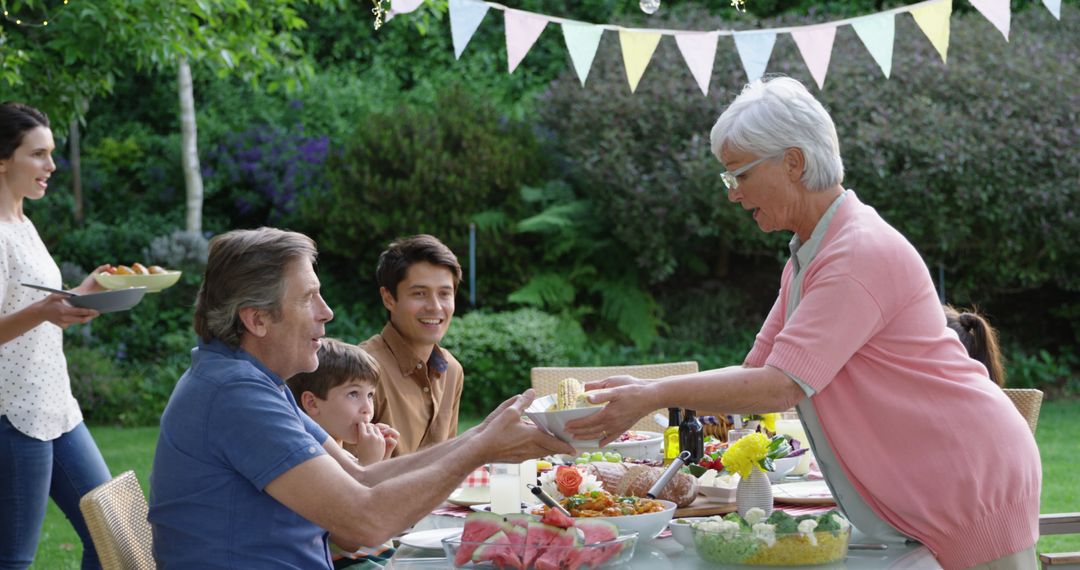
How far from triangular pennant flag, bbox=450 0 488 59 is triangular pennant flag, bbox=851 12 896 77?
1382 mm

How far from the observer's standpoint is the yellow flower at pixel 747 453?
2625 mm

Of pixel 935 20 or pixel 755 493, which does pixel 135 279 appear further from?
pixel 935 20

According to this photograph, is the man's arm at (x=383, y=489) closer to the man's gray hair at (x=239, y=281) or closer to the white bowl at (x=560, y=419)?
the white bowl at (x=560, y=419)

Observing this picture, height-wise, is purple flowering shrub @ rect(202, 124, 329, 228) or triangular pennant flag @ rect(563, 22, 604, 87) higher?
triangular pennant flag @ rect(563, 22, 604, 87)

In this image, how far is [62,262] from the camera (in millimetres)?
10633

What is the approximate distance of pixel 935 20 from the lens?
4.47m

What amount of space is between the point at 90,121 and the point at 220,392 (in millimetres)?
10950

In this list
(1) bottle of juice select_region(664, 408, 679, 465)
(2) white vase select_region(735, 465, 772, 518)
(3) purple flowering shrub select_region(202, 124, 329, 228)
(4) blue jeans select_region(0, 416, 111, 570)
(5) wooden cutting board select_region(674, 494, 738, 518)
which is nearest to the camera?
(2) white vase select_region(735, 465, 772, 518)

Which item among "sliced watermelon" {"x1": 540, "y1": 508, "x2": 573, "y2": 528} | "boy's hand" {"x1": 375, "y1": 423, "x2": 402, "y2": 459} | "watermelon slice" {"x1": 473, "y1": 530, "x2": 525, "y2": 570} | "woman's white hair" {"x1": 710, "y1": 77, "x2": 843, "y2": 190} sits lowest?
"boy's hand" {"x1": 375, "y1": 423, "x2": 402, "y2": 459}

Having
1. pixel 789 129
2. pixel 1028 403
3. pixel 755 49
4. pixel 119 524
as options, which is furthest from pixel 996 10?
pixel 119 524

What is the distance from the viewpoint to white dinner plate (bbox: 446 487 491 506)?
3.04 meters

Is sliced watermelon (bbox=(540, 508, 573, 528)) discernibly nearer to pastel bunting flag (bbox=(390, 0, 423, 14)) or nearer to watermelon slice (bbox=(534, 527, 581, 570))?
watermelon slice (bbox=(534, 527, 581, 570))

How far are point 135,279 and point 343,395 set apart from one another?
1292 mm

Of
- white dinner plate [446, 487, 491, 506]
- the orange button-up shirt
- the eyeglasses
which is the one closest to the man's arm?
white dinner plate [446, 487, 491, 506]
